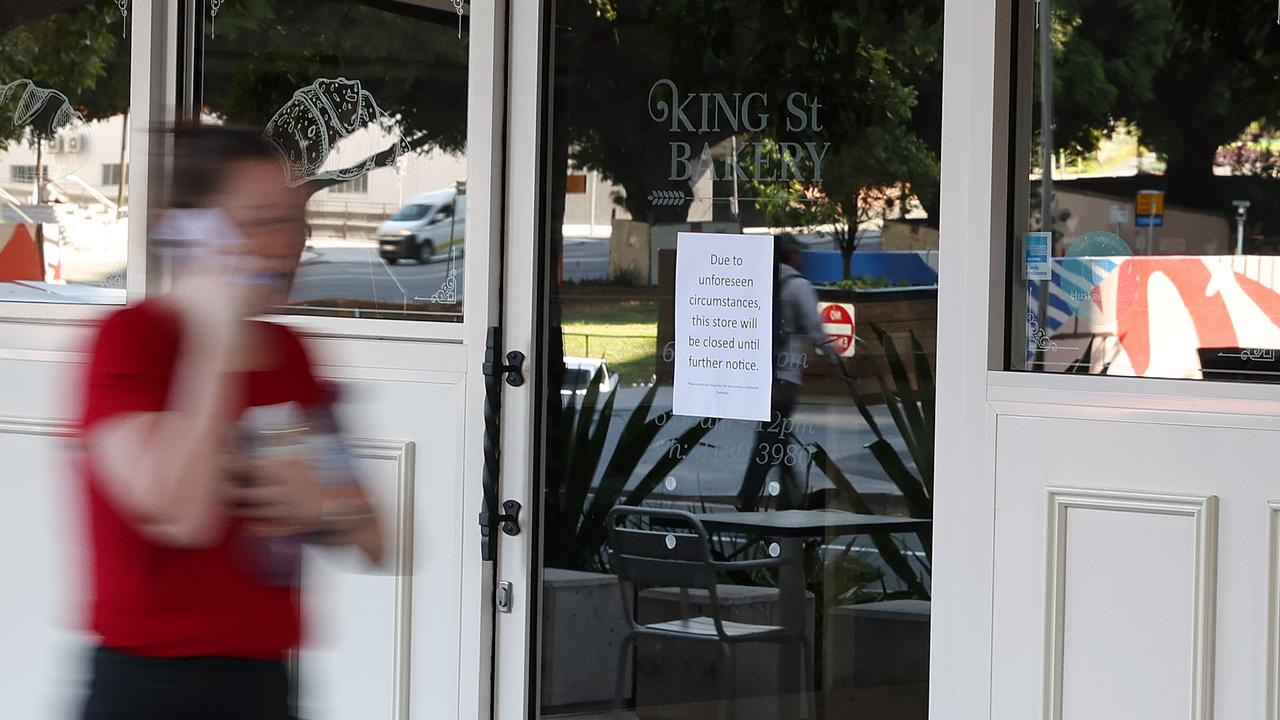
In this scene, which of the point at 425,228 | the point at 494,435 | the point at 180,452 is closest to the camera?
→ the point at 180,452

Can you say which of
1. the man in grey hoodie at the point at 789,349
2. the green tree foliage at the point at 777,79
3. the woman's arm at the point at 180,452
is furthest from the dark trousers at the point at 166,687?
the green tree foliage at the point at 777,79

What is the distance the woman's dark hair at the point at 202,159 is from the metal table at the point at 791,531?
1706 millimetres

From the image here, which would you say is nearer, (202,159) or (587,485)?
(202,159)

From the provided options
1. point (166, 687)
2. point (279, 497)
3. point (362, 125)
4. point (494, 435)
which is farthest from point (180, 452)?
point (362, 125)

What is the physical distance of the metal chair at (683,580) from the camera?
3.29 m

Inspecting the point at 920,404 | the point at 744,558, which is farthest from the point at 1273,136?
the point at 744,558

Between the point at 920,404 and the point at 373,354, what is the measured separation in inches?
51.0

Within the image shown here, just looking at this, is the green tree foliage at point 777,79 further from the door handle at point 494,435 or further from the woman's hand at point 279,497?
the woman's hand at point 279,497

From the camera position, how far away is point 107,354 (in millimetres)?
1832

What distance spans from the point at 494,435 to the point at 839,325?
819 mm

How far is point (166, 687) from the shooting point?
1.87 meters

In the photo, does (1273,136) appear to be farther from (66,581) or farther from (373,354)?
(66,581)

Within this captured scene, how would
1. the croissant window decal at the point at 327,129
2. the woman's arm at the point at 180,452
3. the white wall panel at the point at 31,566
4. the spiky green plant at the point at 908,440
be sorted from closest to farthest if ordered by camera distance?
the woman's arm at the point at 180,452 < the spiky green plant at the point at 908,440 < the croissant window decal at the point at 327,129 < the white wall panel at the point at 31,566

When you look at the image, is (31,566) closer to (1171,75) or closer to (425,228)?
(425,228)
